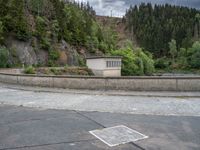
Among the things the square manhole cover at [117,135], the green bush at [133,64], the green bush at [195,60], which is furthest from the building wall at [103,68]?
the green bush at [195,60]

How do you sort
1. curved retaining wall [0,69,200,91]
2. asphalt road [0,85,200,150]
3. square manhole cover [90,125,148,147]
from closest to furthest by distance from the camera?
asphalt road [0,85,200,150], square manhole cover [90,125,148,147], curved retaining wall [0,69,200,91]

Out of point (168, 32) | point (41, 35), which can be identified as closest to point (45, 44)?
point (41, 35)

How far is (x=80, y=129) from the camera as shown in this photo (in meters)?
7.61

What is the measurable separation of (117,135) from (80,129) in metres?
1.11

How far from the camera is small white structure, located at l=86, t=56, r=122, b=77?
31894 millimetres

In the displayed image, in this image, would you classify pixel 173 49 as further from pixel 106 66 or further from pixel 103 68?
pixel 103 68

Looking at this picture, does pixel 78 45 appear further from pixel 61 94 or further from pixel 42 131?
pixel 42 131

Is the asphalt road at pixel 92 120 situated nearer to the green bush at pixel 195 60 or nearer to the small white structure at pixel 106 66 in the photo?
the small white structure at pixel 106 66

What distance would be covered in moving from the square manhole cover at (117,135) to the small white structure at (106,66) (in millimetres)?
24019

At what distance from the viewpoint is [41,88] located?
57.5 feet

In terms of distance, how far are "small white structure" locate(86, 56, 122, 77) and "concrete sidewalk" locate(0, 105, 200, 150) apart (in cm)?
2147

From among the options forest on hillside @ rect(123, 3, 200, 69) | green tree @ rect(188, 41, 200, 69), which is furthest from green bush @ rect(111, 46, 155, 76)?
forest on hillside @ rect(123, 3, 200, 69)

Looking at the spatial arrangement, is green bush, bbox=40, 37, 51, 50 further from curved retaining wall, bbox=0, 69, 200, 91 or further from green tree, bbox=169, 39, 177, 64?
green tree, bbox=169, 39, 177, 64

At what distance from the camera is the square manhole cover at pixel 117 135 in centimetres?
652
